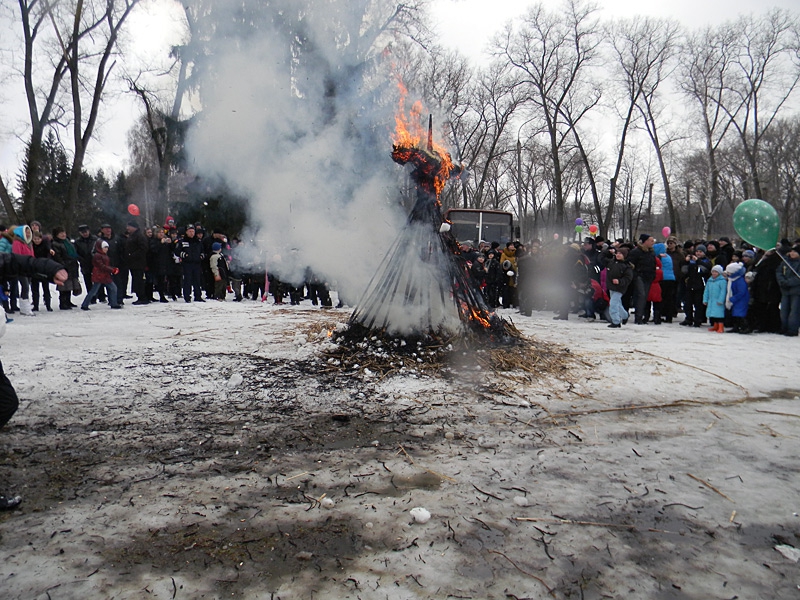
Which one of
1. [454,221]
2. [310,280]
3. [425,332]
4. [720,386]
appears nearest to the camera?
[720,386]

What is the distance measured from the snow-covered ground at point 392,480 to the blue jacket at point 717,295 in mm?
3560

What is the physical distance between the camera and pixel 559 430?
3.78 meters

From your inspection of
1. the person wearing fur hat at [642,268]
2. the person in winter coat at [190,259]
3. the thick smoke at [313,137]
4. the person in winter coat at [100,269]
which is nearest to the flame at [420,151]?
the thick smoke at [313,137]

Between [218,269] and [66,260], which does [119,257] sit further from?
[218,269]

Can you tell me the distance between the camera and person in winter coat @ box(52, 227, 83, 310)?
9.80m

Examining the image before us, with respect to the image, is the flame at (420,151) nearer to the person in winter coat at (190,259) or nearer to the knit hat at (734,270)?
the knit hat at (734,270)

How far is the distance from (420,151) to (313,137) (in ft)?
9.15

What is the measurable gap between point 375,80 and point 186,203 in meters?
8.70

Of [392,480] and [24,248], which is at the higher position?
[24,248]

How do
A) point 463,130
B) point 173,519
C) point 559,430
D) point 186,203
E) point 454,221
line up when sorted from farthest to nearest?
point 463,130 < point 454,221 < point 186,203 < point 559,430 < point 173,519

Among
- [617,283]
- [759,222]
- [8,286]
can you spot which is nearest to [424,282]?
[759,222]

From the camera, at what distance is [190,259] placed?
11594 mm

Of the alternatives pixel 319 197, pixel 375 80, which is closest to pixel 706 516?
pixel 319 197

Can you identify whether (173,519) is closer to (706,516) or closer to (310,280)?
(706,516)
